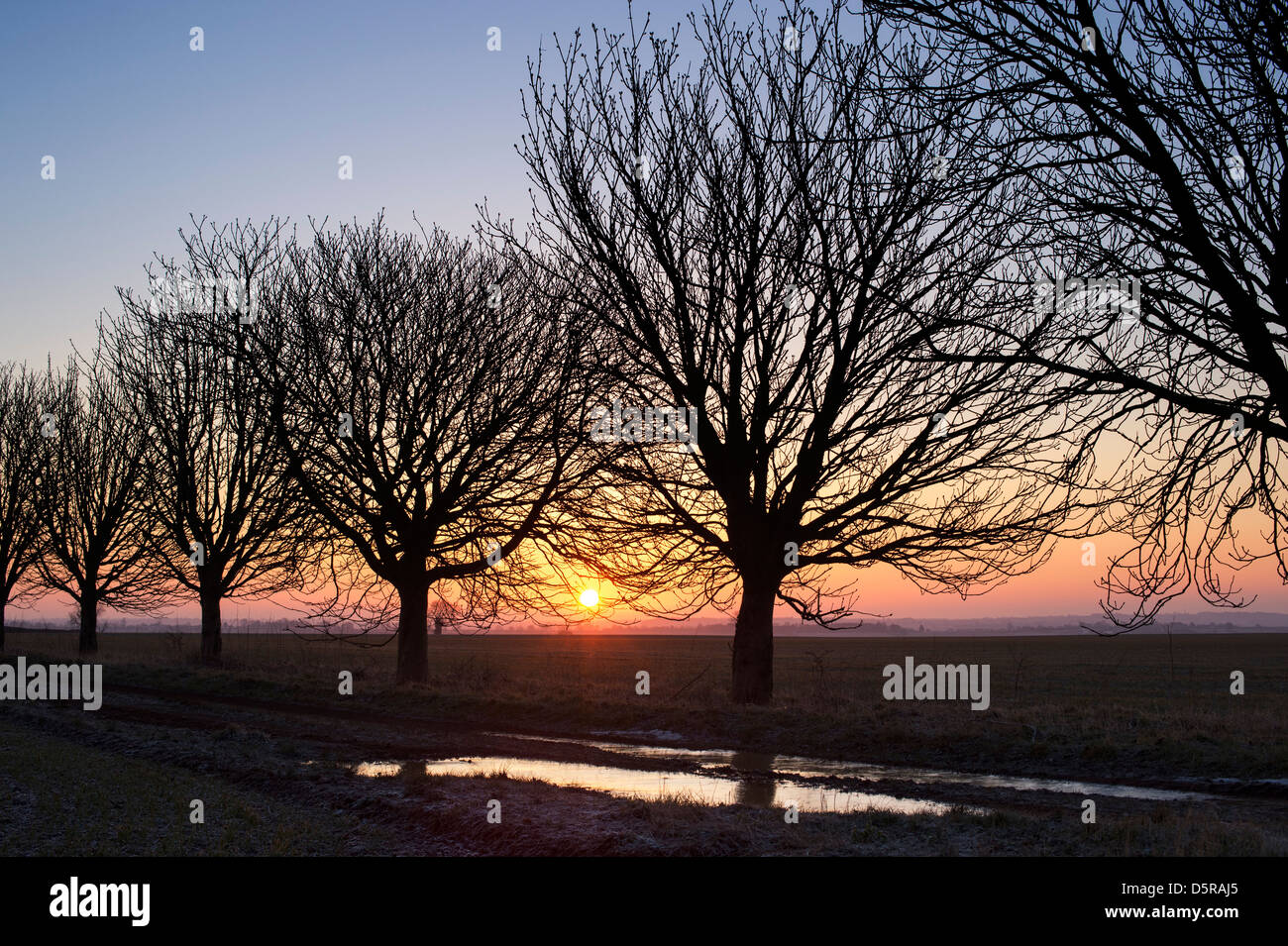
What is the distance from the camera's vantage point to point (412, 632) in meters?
25.1

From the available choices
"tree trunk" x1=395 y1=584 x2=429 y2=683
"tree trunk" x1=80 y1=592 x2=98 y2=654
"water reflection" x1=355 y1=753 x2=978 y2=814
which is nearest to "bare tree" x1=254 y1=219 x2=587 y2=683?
"tree trunk" x1=395 y1=584 x2=429 y2=683

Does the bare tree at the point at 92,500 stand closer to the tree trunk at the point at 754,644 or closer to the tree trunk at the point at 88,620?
the tree trunk at the point at 88,620

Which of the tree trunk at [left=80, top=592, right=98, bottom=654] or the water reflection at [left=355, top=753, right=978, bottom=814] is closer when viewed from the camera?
the water reflection at [left=355, top=753, right=978, bottom=814]

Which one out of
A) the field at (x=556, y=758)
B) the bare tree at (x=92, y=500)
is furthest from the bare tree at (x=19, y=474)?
the field at (x=556, y=758)

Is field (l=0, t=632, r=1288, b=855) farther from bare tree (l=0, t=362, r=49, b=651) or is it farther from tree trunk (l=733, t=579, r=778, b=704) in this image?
bare tree (l=0, t=362, r=49, b=651)

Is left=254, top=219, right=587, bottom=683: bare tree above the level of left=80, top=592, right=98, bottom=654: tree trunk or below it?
above

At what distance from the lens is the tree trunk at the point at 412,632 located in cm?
2508

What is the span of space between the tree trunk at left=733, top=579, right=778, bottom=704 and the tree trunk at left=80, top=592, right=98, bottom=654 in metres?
33.0

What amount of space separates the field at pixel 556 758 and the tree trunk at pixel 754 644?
63 centimetres

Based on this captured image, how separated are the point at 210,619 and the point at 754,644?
22916mm

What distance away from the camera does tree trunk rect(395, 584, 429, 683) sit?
25.1 metres

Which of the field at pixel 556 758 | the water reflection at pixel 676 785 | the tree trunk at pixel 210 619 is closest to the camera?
the field at pixel 556 758
